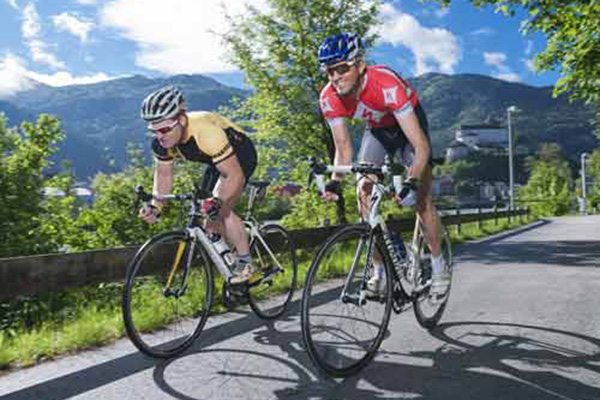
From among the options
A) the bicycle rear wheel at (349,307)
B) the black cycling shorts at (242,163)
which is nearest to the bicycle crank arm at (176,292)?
the black cycling shorts at (242,163)

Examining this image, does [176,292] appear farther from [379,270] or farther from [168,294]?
[379,270]

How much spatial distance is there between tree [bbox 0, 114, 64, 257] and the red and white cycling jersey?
4800mm

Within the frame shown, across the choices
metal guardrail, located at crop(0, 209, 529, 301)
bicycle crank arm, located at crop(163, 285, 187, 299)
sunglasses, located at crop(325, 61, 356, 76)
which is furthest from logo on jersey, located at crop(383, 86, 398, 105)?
bicycle crank arm, located at crop(163, 285, 187, 299)

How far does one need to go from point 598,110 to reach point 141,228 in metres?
16.9

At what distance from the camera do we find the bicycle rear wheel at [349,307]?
3412mm

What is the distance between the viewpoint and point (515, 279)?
7766mm

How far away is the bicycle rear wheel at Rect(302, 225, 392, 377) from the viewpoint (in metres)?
3.41

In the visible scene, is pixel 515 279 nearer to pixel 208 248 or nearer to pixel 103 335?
pixel 208 248

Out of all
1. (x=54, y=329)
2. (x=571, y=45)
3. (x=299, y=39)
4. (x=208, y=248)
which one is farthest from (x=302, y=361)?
(x=299, y=39)

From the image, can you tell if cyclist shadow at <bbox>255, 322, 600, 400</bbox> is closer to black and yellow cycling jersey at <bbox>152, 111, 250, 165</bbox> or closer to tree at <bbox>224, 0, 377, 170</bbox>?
black and yellow cycling jersey at <bbox>152, 111, 250, 165</bbox>

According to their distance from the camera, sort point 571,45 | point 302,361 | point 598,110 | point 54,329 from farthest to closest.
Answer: point 598,110
point 571,45
point 54,329
point 302,361

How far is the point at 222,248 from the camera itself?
434cm

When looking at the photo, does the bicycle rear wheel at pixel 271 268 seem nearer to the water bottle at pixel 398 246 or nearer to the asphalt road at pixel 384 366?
the asphalt road at pixel 384 366

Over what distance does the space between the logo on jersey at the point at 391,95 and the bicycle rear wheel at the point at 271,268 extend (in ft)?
5.88
